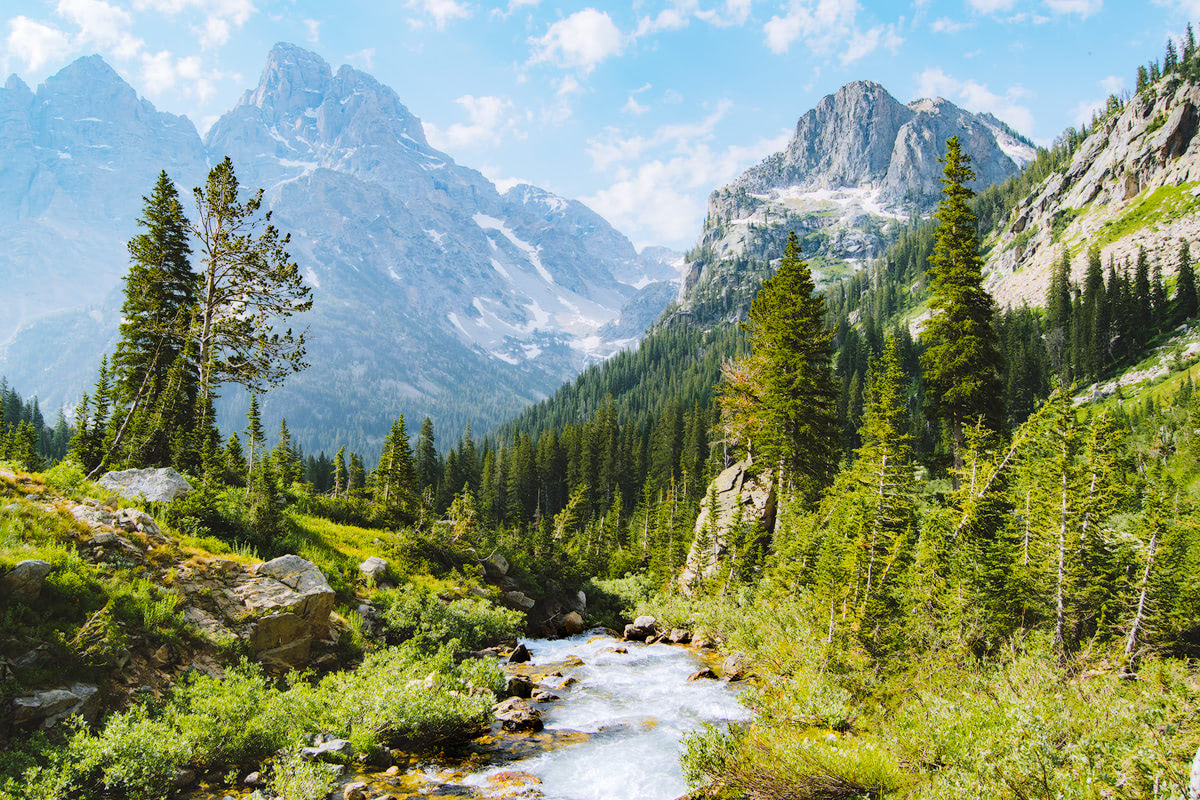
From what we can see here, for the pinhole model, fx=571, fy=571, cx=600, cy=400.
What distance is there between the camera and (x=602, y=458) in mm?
96062

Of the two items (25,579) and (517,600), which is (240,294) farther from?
(517,600)

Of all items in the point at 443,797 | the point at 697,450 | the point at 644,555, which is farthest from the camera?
the point at 697,450

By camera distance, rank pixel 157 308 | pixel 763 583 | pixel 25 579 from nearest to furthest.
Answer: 1. pixel 25 579
2. pixel 763 583
3. pixel 157 308

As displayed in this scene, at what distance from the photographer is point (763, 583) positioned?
2369cm

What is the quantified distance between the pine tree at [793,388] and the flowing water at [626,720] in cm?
A: 1139

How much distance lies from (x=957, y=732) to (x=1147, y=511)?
346 inches

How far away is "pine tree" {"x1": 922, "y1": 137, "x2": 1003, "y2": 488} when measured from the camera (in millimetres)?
25906

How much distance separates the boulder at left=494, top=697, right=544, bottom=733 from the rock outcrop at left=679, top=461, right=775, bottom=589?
16.3 metres

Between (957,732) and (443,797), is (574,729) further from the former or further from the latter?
(957,732)

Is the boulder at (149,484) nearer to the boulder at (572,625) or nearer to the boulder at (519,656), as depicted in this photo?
the boulder at (519,656)

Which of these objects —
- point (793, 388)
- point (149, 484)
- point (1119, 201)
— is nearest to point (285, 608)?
point (149, 484)

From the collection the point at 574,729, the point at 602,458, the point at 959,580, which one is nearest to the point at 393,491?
the point at 574,729

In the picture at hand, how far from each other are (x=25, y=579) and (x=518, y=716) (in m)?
10.9

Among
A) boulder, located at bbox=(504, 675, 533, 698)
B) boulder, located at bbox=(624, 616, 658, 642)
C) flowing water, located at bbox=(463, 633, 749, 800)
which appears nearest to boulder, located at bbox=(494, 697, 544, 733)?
flowing water, located at bbox=(463, 633, 749, 800)
